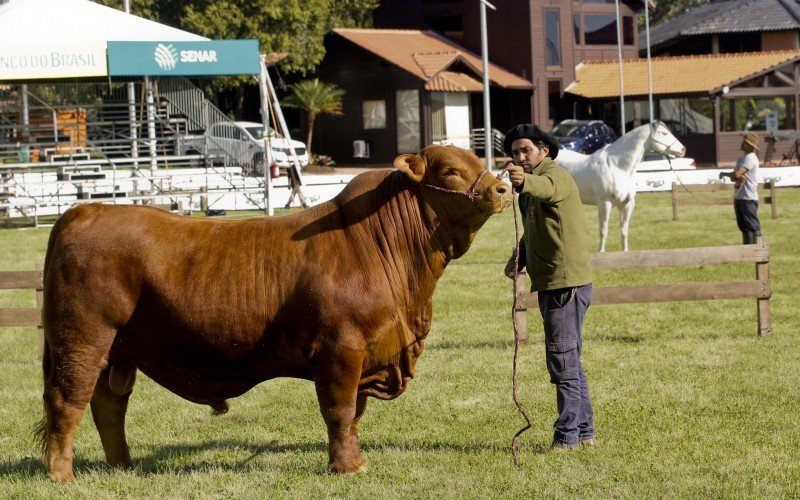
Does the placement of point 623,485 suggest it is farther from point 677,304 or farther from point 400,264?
point 677,304

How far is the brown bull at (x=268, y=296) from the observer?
242 inches

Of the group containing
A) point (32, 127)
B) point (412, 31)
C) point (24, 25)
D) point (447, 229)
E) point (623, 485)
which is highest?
point (412, 31)

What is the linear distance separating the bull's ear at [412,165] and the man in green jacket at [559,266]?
0.96 meters

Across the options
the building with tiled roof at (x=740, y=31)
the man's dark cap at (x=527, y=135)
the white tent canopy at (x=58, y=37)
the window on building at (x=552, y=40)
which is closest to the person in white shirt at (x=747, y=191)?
the man's dark cap at (x=527, y=135)

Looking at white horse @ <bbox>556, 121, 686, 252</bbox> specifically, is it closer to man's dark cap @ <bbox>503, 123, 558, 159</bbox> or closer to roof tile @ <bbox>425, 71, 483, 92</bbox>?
man's dark cap @ <bbox>503, 123, 558, 159</bbox>

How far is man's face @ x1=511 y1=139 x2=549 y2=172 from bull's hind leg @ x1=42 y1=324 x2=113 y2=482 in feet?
8.90

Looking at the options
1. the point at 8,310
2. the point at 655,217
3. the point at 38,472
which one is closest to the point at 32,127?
the point at 655,217

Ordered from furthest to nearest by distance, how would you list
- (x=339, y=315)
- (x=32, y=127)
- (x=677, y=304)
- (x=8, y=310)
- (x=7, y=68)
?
(x=32, y=127), (x=7, y=68), (x=677, y=304), (x=8, y=310), (x=339, y=315)

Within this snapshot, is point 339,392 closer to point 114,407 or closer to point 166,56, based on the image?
point 114,407

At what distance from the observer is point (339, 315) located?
6078 millimetres

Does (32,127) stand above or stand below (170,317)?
above

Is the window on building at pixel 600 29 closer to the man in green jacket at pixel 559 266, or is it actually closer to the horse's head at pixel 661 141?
the horse's head at pixel 661 141

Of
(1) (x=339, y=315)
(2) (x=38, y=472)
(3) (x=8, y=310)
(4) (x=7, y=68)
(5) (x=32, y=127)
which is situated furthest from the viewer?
(5) (x=32, y=127)

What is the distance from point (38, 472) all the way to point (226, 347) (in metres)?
1.54
